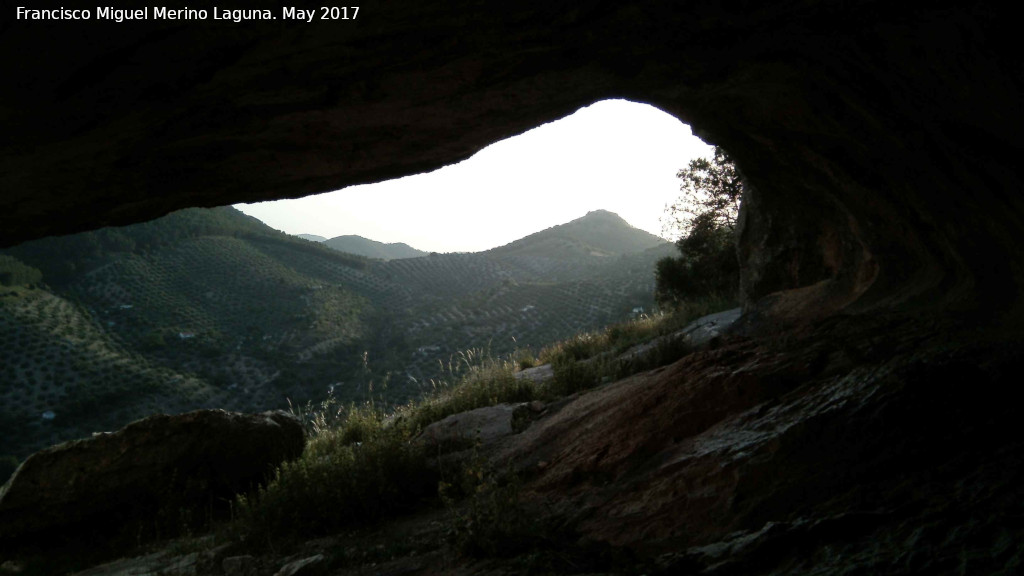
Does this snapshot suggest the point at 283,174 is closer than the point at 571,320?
Yes

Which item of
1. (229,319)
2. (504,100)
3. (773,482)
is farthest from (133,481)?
(229,319)

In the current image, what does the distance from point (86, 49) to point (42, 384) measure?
38.0 metres

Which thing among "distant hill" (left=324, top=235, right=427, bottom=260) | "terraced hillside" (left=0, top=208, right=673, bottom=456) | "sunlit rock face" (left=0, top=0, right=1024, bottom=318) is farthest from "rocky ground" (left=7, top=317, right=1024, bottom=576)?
"distant hill" (left=324, top=235, right=427, bottom=260)

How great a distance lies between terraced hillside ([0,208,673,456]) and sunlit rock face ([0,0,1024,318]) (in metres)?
21.4

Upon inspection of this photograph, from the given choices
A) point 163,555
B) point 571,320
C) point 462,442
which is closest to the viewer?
point 163,555

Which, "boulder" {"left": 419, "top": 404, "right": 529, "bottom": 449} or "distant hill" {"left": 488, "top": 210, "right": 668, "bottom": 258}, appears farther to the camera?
"distant hill" {"left": 488, "top": 210, "right": 668, "bottom": 258}

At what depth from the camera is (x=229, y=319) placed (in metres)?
42.4

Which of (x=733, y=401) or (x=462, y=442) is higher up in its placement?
(x=733, y=401)

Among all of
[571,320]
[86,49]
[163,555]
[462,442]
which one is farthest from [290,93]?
[571,320]

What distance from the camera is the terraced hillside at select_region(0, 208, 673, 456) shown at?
105 feet

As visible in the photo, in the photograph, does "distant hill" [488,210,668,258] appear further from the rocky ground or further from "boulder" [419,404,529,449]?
the rocky ground

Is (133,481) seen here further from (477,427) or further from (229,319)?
(229,319)

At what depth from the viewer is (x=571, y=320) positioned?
39.0 metres

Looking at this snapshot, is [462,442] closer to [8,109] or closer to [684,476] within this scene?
[684,476]
